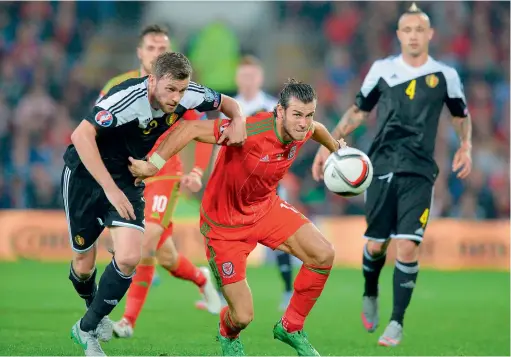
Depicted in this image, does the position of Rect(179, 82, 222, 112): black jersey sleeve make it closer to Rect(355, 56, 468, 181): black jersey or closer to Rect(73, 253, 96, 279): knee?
Rect(73, 253, 96, 279): knee

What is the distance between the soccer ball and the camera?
6.38 m

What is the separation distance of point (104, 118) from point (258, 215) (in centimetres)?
133

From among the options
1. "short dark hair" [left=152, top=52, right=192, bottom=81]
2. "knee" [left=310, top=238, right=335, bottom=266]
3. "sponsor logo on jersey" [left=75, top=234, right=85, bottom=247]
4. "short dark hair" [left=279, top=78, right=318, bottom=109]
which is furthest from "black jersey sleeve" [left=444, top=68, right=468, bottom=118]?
"sponsor logo on jersey" [left=75, top=234, right=85, bottom=247]

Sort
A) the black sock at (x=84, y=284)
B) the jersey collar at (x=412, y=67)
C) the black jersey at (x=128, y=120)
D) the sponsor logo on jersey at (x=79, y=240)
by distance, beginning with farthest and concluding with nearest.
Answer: the jersey collar at (x=412, y=67) → the black sock at (x=84, y=284) → the sponsor logo on jersey at (x=79, y=240) → the black jersey at (x=128, y=120)

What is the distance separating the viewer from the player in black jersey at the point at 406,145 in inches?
316

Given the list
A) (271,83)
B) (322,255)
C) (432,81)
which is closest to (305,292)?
(322,255)

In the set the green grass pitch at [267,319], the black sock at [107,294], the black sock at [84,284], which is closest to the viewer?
the black sock at [107,294]

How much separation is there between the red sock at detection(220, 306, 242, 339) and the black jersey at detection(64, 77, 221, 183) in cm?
116

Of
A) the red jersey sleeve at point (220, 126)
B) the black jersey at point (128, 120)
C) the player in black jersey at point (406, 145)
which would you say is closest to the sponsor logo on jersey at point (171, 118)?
the black jersey at point (128, 120)

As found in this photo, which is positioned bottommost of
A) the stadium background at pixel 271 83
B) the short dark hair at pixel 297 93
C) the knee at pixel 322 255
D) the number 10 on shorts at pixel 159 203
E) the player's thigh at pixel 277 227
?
the stadium background at pixel 271 83

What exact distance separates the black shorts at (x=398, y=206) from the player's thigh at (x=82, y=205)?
2671 millimetres

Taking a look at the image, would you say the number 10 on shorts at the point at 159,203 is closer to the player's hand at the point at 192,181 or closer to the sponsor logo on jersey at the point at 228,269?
the player's hand at the point at 192,181

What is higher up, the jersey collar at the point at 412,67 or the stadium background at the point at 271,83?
the jersey collar at the point at 412,67

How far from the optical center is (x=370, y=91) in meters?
8.38
